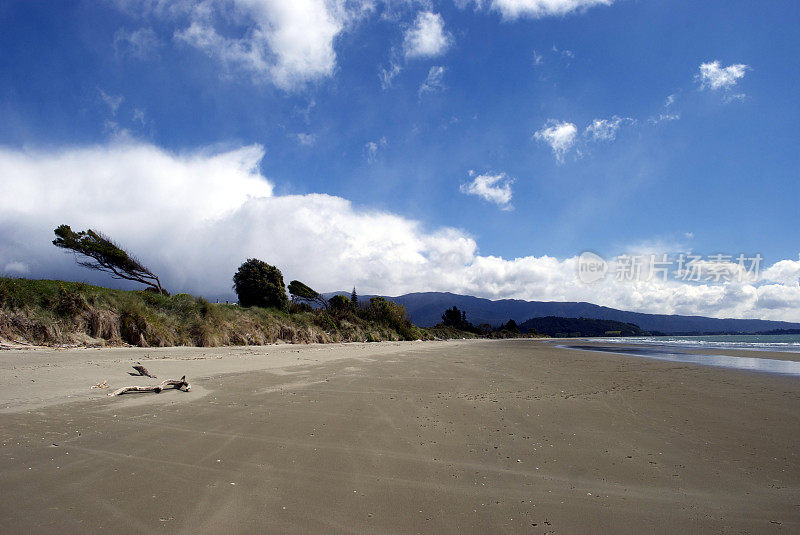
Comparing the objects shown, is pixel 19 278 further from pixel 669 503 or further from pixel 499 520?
pixel 669 503

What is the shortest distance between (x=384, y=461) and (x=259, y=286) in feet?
86.6

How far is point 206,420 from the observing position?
436 centimetres

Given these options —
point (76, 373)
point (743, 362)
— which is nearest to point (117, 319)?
point (76, 373)

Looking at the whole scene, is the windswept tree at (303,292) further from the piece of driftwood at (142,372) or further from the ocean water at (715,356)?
the piece of driftwood at (142,372)

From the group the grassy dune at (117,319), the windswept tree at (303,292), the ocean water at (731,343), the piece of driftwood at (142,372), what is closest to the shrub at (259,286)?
the grassy dune at (117,319)

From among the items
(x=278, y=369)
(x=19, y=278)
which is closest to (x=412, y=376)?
(x=278, y=369)

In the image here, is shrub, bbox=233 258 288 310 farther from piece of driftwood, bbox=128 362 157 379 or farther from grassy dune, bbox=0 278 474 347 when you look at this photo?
piece of driftwood, bbox=128 362 157 379

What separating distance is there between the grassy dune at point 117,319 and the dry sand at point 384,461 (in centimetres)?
612

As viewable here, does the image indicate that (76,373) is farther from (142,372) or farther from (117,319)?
(117,319)

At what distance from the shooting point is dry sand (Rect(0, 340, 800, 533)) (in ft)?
7.62

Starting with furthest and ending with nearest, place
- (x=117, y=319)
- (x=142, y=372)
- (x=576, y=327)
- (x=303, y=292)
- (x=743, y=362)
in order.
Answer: (x=576, y=327) → (x=303, y=292) → (x=743, y=362) → (x=117, y=319) → (x=142, y=372)

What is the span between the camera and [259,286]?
27.6 m

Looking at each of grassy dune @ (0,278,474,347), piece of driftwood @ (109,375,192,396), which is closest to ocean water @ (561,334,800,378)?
piece of driftwood @ (109,375,192,396)

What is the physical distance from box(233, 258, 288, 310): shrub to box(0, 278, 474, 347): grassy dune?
5361 millimetres
